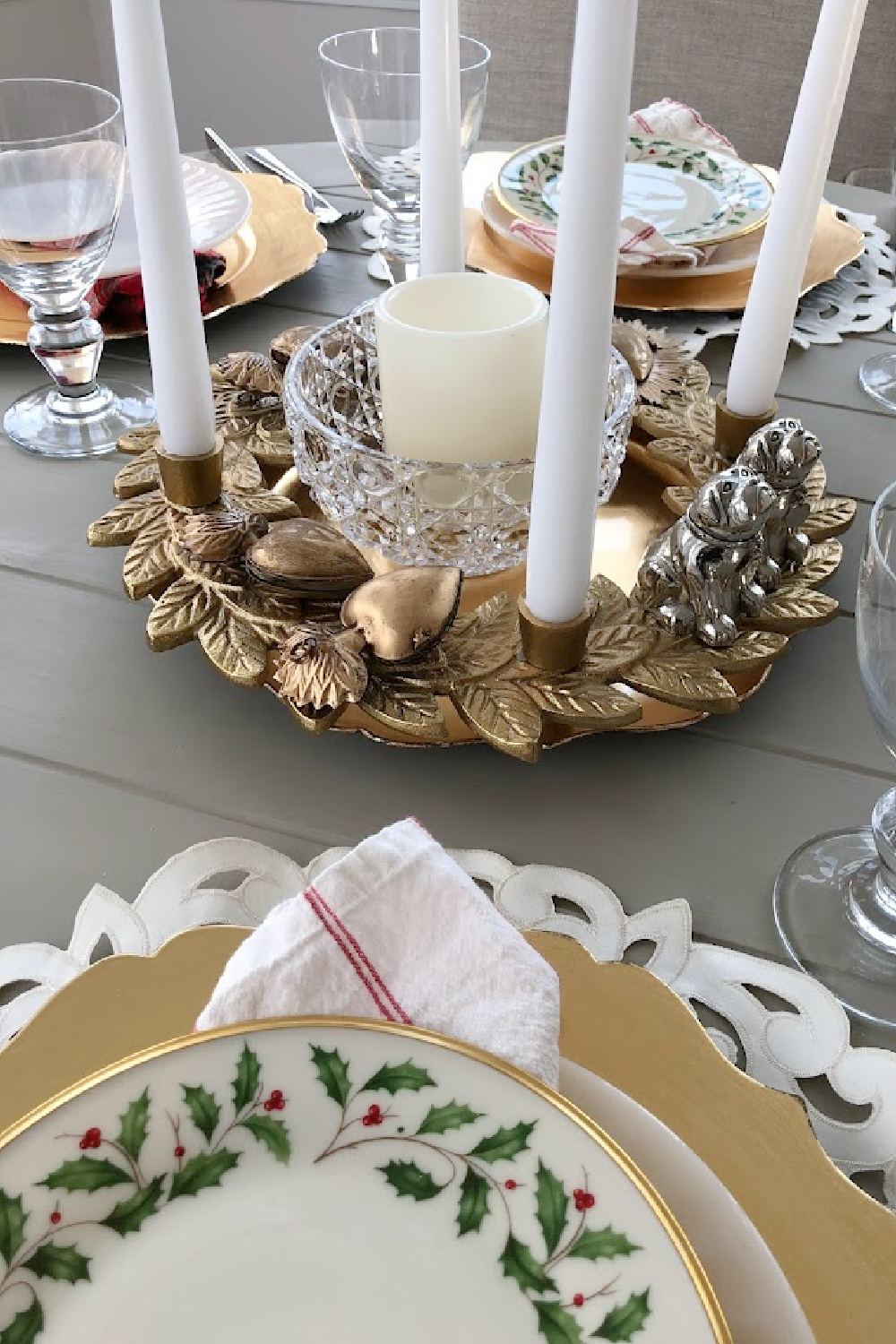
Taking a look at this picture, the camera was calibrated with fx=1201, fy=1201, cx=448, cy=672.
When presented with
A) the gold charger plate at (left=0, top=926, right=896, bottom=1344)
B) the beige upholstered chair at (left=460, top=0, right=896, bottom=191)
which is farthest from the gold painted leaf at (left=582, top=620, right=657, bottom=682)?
the beige upholstered chair at (left=460, top=0, right=896, bottom=191)

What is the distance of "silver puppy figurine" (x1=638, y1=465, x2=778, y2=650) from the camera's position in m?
0.44

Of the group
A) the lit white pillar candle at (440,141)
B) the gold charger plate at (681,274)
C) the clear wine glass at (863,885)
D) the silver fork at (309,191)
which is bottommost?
the silver fork at (309,191)

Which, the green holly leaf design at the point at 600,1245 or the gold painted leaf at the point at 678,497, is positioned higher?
the green holly leaf design at the point at 600,1245

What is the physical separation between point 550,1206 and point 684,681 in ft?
0.72

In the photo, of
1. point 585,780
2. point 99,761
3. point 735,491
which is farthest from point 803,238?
point 99,761

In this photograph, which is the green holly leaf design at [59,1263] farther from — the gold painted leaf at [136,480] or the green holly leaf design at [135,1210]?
the gold painted leaf at [136,480]

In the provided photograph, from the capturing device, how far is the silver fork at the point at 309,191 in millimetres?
843

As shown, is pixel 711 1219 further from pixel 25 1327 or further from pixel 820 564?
pixel 820 564

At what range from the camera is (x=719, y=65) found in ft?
4.35

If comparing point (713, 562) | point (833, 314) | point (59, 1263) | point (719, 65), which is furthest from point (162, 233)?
point (719, 65)

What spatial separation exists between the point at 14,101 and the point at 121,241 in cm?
12

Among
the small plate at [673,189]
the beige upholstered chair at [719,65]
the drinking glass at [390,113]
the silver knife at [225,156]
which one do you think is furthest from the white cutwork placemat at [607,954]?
the beige upholstered chair at [719,65]

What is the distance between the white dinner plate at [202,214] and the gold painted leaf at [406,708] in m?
0.40

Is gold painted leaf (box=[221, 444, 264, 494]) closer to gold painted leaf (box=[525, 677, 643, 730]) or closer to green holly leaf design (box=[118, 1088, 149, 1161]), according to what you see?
gold painted leaf (box=[525, 677, 643, 730])
